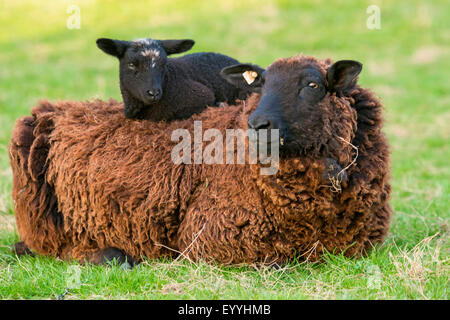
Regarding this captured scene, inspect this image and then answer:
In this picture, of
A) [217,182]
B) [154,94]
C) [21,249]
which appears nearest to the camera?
[217,182]

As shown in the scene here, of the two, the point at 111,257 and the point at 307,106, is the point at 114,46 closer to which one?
the point at 111,257

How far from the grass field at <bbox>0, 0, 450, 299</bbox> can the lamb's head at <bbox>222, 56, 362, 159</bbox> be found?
1.12 meters

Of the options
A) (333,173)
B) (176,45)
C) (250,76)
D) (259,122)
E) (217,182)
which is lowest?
(217,182)

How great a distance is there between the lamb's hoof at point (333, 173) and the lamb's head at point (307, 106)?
8cm

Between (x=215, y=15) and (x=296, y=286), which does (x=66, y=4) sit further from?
(x=296, y=286)

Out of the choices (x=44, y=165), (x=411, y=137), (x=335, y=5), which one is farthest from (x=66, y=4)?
(x=44, y=165)

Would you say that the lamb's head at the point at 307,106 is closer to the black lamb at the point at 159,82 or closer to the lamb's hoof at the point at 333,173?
the lamb's hoof at the point at 333,173

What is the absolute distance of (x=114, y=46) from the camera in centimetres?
686

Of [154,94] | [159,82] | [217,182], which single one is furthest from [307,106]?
[159,82]

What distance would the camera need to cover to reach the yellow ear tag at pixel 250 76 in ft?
19.3

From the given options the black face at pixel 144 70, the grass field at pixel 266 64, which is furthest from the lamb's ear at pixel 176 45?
the grass field at pixel 266 64

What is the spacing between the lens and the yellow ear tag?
19.3ft

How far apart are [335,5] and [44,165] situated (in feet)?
59.2

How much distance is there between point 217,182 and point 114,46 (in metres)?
2.03
